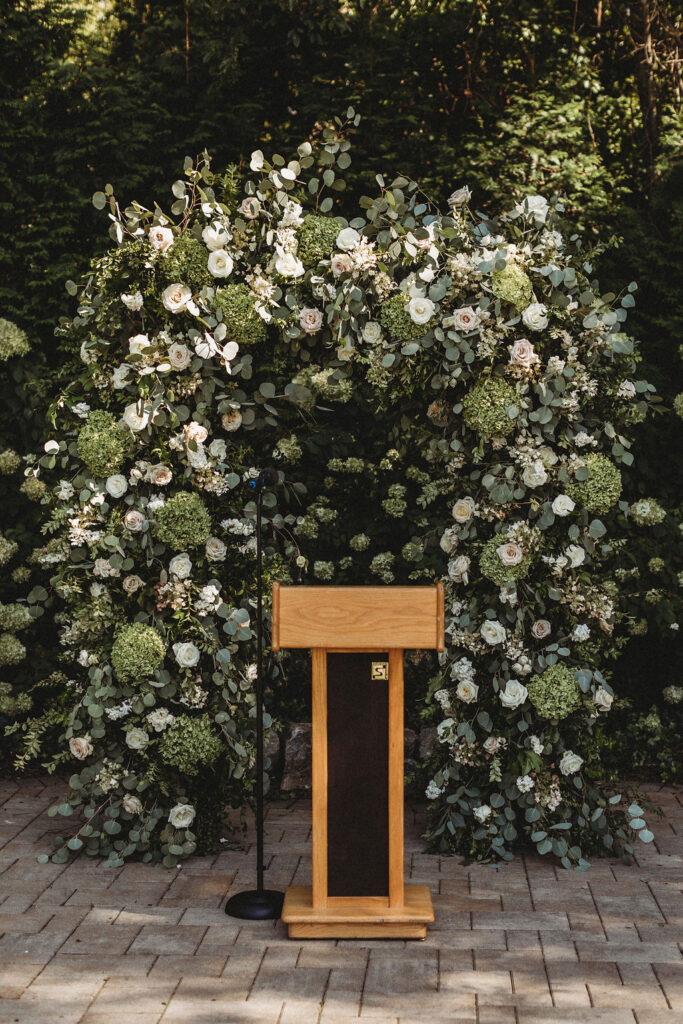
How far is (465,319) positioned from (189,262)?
1.12m

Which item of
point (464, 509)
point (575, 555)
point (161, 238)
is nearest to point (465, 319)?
point (464, 509)

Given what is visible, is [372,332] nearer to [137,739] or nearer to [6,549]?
[137,739]

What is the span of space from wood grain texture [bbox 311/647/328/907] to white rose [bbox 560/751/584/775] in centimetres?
123

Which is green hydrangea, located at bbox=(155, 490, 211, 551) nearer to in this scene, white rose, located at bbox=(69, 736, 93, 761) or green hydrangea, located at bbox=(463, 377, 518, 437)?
white rose, located at bbox=(69, 736, 93, 761)

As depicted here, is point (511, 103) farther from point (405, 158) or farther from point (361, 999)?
point (361, 999)

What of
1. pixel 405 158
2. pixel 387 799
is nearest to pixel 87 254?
pixel 405 158

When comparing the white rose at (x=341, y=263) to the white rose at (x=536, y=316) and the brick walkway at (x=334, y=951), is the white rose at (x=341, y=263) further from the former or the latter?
the brick walkway at (x=334, y=951)

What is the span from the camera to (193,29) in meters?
6.70

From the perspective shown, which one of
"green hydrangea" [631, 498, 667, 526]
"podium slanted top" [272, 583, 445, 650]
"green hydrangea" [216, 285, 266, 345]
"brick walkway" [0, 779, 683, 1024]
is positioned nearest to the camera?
"brick walkway" [0, 779, 683, 1024]

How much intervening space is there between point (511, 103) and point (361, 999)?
5449 mm

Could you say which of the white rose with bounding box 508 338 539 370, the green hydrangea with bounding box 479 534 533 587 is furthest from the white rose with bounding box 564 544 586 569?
the white rose with bounding box 508 338 539 370

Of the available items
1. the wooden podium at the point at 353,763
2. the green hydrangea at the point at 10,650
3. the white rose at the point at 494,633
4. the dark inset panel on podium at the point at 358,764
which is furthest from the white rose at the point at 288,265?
the green hydrangea at the point at 10,650

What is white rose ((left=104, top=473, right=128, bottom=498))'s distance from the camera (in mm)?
4492

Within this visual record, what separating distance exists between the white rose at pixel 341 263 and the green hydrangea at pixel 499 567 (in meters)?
1.26
